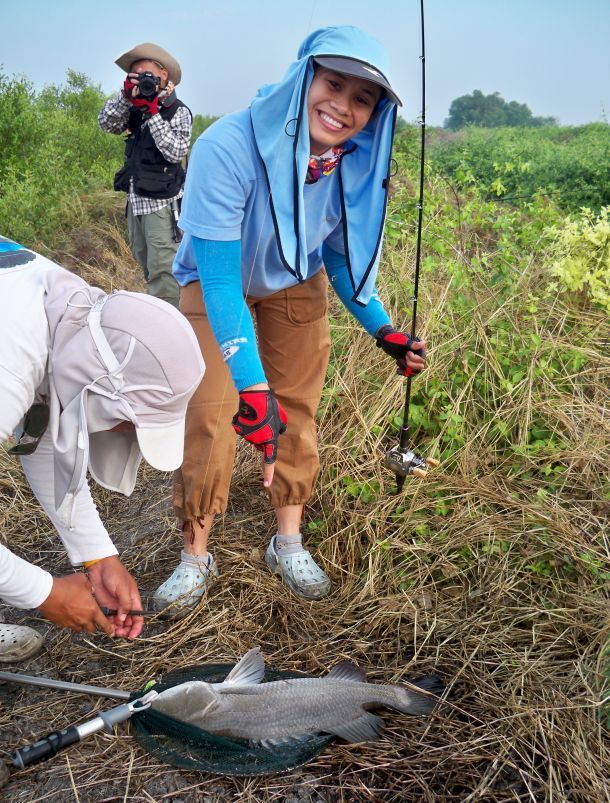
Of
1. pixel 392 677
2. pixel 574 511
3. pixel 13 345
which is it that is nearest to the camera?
pixel 13 345

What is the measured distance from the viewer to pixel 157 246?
5.57m

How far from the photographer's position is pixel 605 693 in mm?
2285

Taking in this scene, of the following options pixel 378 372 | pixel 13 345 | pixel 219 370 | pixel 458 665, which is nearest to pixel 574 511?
pixel 458 665

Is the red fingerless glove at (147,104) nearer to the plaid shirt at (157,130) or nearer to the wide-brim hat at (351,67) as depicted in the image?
the plaid shirt at (157,130)

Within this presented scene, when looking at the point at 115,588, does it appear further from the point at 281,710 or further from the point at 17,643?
the point at 17,643

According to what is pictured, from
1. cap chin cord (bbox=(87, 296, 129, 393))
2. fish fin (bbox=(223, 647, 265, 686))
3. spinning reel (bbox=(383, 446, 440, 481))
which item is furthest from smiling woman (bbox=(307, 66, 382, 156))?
fish fin (bbox=(223, 647, 265, 686))

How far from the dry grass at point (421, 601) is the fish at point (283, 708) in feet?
0.24

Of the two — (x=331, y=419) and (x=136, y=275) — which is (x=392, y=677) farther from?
(x=136, y=275)

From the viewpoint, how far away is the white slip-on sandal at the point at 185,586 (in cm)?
286

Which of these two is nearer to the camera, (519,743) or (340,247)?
(519,743)

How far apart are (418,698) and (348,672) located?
252 millimetres

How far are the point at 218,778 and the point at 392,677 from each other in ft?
2.33

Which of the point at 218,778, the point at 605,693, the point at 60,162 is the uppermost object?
the point at 60,162

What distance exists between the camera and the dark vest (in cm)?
545
